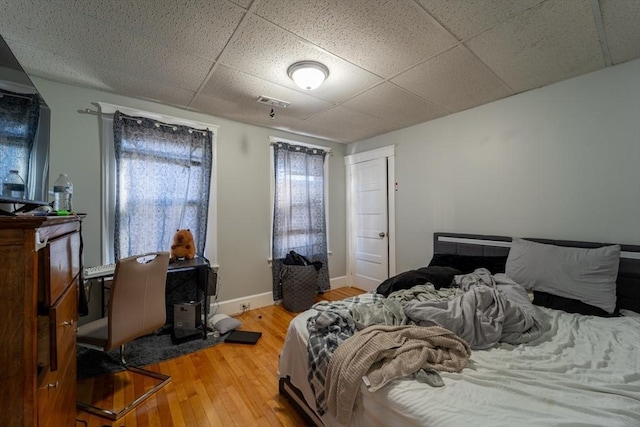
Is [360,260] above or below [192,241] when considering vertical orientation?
below

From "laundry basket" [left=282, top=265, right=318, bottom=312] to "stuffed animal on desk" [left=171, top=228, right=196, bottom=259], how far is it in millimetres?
1186

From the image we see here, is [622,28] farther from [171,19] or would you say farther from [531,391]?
[171,19]

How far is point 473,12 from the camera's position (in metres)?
1.50

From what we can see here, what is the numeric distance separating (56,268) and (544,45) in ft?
10.0

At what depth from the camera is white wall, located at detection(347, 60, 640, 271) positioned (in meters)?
2.02

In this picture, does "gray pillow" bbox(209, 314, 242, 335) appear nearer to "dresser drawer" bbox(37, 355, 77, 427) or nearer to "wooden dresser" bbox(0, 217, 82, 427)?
"dresser drawer" bbox(37, 355, 77, 427)

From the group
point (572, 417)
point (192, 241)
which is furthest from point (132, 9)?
point (572, 417)

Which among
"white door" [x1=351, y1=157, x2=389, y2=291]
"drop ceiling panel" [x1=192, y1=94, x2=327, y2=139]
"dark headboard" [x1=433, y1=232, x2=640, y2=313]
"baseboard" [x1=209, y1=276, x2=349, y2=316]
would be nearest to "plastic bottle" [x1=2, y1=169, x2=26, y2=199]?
"drop ceiling panel" [x1=192, y1=94, x2=327, y2=139]

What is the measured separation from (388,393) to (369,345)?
0.21 m

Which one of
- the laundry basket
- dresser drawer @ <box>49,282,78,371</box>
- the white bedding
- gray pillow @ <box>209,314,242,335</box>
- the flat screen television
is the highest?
the flat screen television

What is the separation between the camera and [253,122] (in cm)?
331

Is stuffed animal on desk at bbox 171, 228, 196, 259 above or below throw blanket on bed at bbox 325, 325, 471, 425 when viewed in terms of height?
above

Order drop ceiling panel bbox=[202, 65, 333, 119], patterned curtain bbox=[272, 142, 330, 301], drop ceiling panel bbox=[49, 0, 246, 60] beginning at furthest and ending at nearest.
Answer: patterned curtain bbox=[272, 142, 330, 301], drop ceiling panel bbox=[202, 65, 333, 119], drop ceiling panel bbox=[49, 0, 246, 60]

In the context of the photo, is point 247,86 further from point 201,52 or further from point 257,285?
point 257,285
